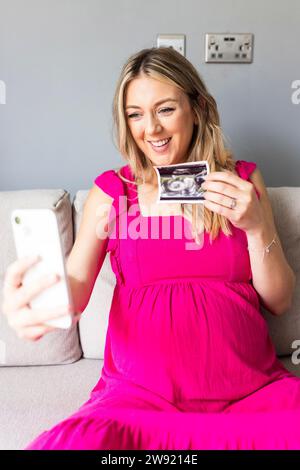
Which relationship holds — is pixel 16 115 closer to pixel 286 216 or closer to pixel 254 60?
pixel 254 60

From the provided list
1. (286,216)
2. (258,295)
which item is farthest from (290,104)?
(258,295)

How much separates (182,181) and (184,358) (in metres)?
0.42

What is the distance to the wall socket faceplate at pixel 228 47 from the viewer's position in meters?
1.79

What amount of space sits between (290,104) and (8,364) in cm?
129

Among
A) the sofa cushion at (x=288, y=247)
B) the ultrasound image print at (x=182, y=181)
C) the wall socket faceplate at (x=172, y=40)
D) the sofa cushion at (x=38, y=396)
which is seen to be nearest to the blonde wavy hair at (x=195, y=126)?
the ultrasound image print at (x=182, y=181)

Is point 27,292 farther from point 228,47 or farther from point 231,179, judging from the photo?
point 228,47

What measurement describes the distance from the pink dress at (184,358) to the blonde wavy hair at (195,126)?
0.04 metres

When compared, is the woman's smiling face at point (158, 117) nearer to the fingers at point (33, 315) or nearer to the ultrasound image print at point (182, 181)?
the ultrasound image print at point (182, 181)

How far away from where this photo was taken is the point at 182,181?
4.20 feet

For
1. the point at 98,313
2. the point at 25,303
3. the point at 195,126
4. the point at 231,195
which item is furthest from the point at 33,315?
the point at 195,126

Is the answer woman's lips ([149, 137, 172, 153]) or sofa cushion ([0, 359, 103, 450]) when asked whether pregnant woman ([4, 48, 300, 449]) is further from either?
sofa cushion ([0, 359, 103, 450])
